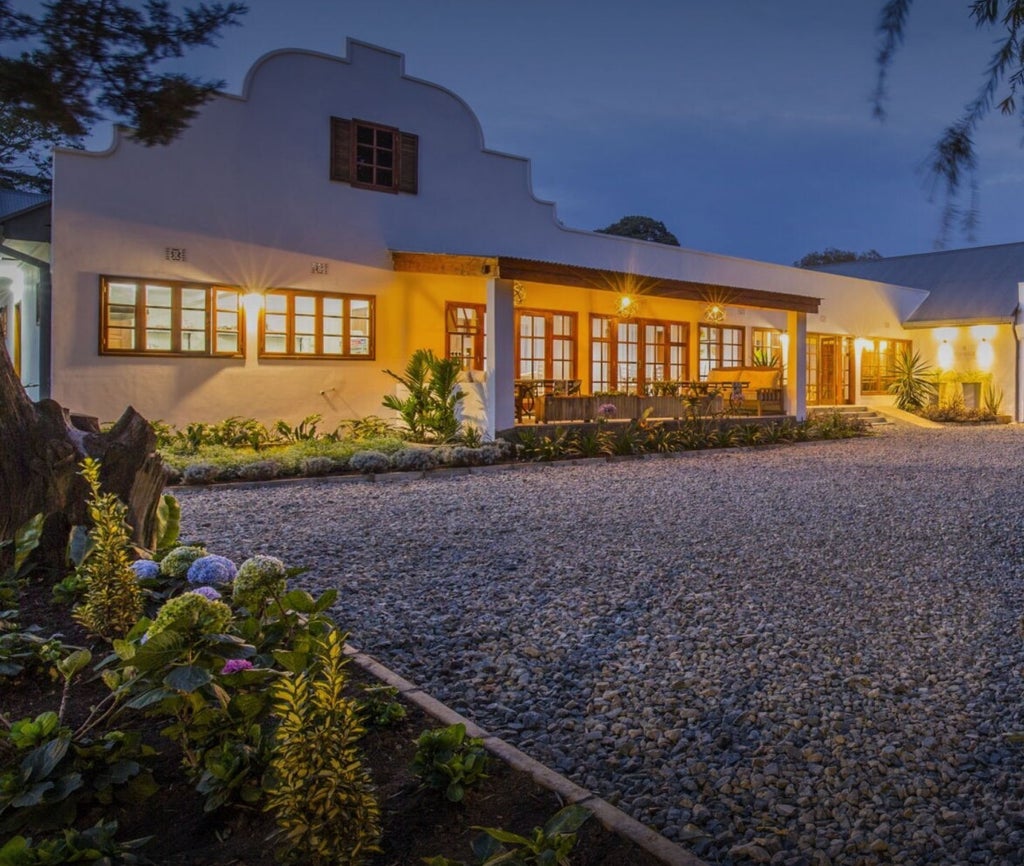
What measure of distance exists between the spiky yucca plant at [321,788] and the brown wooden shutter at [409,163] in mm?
12670

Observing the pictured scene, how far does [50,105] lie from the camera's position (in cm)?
178

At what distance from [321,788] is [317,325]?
1150cm

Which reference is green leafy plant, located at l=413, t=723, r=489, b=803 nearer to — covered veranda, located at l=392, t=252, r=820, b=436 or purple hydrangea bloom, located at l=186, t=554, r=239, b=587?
purple hydrangea bloom, located at l=186, t=554, r=239, b=587

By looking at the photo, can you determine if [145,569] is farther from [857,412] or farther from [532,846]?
[857,412]

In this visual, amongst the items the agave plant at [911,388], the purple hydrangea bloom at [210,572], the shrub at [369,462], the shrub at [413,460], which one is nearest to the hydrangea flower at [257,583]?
the purple hydrangea bloom at [210,572]

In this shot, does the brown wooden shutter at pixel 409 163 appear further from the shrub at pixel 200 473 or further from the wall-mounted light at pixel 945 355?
the wall-mounted light at pixel 945 355

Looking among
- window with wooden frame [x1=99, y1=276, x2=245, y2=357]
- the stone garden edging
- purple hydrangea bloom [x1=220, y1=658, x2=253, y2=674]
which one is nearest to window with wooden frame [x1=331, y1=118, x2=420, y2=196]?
window with wooden frame [x1=99, y1=276, x2=245, y2=357]

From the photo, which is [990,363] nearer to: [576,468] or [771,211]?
[576,468]

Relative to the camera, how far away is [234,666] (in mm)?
2576

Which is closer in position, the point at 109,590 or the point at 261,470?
the point at 109,590

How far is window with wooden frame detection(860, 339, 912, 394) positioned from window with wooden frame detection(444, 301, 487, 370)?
488 inches

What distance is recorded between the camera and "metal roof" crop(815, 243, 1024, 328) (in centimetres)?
2227

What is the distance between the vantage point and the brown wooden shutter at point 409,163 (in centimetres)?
1365

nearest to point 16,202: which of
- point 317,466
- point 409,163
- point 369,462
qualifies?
point 409,163
